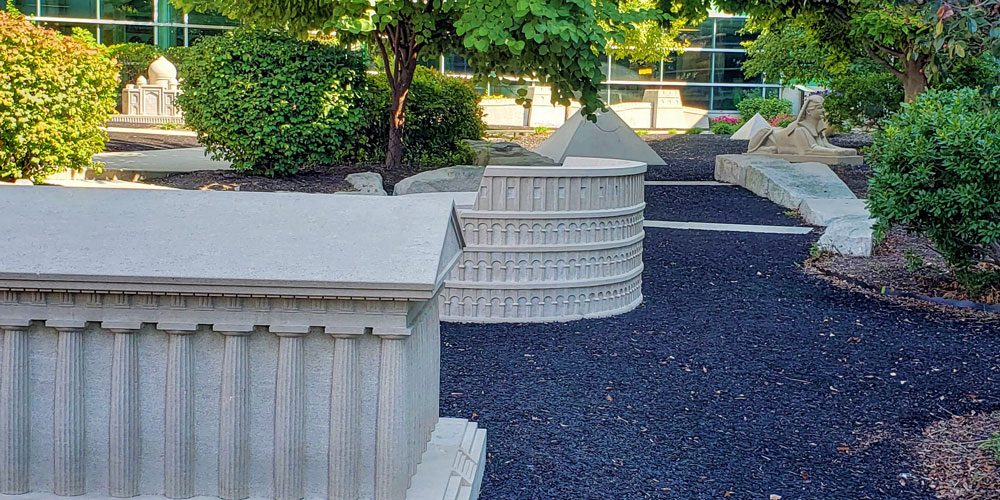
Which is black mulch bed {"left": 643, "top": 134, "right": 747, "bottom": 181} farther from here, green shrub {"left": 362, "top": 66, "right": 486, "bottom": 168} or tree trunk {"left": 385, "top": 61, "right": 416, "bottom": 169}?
tree trunk {"left": 385, "top": 61, "right": 416, "bottom": 169}

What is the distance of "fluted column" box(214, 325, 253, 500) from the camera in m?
2.71

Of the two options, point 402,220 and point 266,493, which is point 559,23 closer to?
point 402,220

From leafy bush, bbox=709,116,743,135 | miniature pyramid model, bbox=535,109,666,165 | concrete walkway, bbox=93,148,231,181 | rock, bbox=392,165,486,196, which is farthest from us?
leafy bush, bbox=709,116,743,135

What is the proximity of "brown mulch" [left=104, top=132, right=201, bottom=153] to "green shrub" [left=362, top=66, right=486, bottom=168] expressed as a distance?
6005 mm

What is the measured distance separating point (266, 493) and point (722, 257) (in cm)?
685

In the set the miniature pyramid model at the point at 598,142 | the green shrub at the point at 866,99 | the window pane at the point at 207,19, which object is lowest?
the miniature pyramid model at the point at 598,142

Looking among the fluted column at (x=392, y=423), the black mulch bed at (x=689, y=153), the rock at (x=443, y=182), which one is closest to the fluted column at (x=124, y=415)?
the fluted column at (x=392, y=423)

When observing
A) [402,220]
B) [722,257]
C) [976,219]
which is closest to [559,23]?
[722,257]

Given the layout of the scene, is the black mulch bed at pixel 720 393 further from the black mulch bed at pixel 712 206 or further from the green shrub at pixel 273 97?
the green shrub at pixel 273 97

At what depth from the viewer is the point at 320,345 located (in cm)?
273

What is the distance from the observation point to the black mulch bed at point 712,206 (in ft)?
38.4

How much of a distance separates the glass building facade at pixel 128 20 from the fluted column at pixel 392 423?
2832 centimetres

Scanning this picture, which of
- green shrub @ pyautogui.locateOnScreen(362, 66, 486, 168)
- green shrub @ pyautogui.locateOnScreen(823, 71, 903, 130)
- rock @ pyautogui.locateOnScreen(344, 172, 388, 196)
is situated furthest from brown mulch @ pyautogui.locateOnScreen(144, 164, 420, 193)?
green shrub @ pyautogui.locateOnScreen(823, 71, 903, 130)

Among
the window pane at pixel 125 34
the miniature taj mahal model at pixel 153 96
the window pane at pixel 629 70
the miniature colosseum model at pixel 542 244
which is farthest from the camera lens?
the window pane at pixel 629 70
